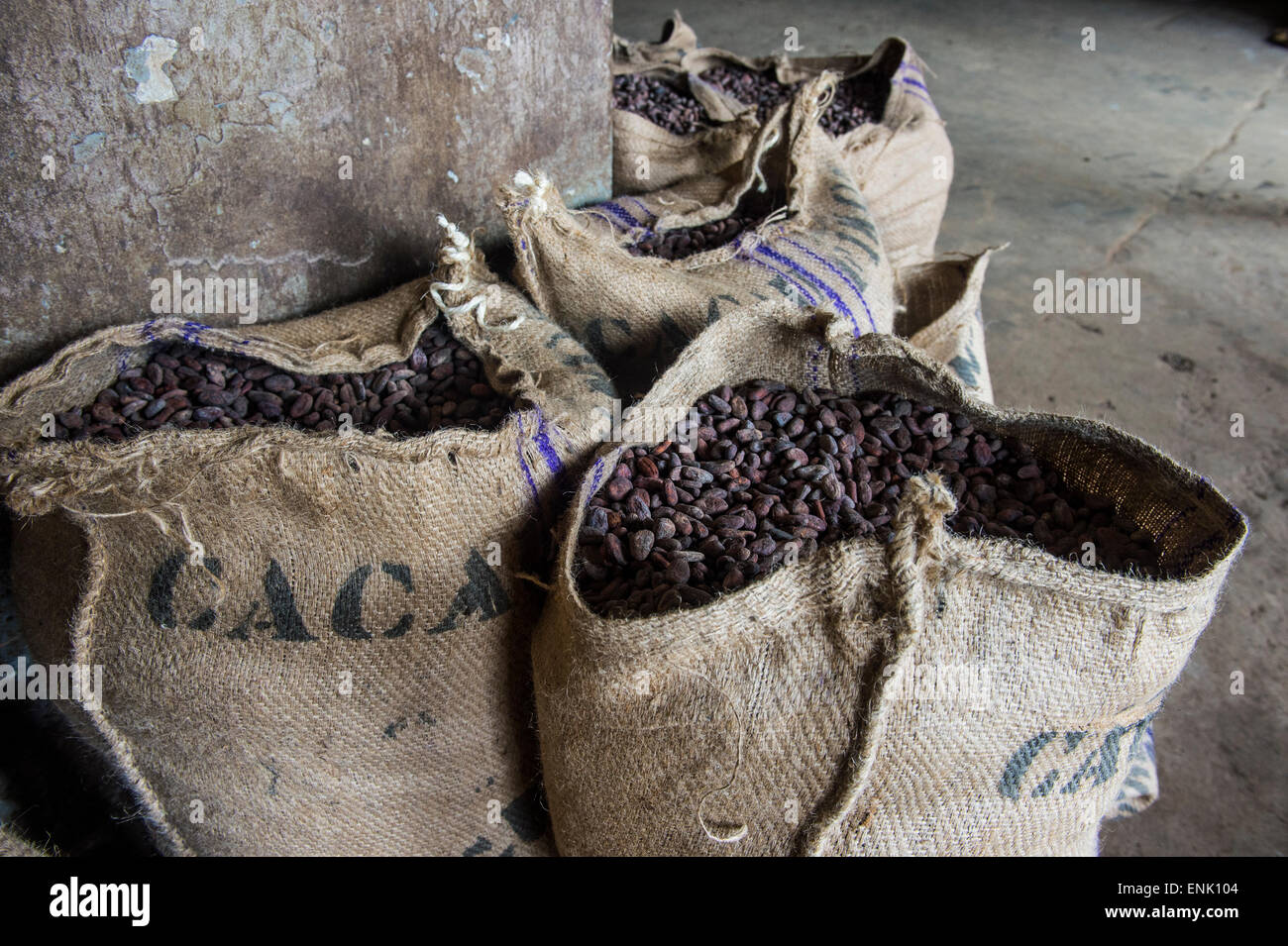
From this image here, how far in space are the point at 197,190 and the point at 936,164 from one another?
77.2 inches

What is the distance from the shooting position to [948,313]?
208cm

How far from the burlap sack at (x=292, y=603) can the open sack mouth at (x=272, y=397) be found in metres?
0.05

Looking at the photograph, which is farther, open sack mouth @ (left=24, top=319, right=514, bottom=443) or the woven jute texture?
the woven jute texture

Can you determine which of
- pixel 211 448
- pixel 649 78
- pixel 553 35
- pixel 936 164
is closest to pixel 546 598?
pixel 211 448

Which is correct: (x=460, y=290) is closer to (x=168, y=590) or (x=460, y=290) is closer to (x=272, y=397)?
(x=272, y=397)

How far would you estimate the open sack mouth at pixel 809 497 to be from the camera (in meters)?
1.25

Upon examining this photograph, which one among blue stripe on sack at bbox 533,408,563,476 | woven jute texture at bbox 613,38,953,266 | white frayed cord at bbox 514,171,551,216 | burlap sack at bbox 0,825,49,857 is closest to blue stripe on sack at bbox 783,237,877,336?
woven jute texture at bbox 613,38,953,266

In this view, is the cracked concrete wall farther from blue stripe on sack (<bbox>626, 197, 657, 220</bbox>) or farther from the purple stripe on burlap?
the purple stripe on burlap

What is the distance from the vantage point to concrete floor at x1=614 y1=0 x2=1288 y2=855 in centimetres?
212

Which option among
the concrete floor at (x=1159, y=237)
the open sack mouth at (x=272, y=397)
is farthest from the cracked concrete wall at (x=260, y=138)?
the concrete floor at (x=1159, y=237)

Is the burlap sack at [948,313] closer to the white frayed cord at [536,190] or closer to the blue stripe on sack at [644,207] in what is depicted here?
the blue stripe on sack at [644,207]

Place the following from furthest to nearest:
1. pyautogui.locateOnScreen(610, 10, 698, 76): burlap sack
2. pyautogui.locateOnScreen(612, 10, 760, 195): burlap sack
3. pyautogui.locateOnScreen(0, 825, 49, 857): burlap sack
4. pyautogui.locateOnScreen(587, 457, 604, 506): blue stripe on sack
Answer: pyautogui.locateOnScreen(610, 10, 698, 76): burlap sack, pyautogui.locateOnScreen(612, 10, 760, 195): burlap sack, pyautogui.locateOnScreen(587, 457, 604, 506): blue stripe on sack, pyautogui.locateOnScreen(0, 825, 49, 857): burlap sack

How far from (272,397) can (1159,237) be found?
394 cm

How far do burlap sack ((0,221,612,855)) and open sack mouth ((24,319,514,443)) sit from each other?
50mm
